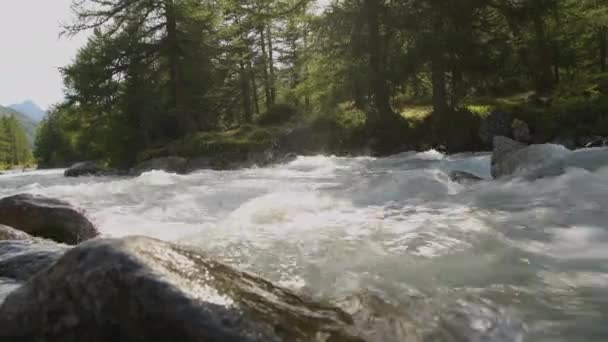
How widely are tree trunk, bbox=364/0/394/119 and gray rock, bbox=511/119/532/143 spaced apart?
436 centimetres

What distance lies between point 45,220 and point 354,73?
44.3 ft

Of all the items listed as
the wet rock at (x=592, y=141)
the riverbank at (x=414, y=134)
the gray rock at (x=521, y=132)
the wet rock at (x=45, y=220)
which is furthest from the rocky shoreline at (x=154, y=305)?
the gray rock at (x=521, y=132)

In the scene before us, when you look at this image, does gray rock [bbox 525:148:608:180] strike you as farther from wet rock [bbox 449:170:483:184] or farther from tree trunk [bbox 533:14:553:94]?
tree trunk [bbox 533:14:553:94]

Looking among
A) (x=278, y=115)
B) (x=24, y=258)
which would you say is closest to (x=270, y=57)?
(x=278, y=115)

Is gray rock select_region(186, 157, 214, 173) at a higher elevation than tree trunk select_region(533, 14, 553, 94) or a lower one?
lower

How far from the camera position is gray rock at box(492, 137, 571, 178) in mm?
9312

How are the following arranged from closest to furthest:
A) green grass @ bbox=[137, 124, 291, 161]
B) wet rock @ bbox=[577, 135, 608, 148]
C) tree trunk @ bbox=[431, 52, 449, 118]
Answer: wet rock @ bbox=[577, 135, 608, 148]
tree trunk @ bbox=[431, 52, 449, 118]
green grass @ bbox=[137, 124, 291, 161]

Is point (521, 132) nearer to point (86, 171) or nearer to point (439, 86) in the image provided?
point (439, 86)

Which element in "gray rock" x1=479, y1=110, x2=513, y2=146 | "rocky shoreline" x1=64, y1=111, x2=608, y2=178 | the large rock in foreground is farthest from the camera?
"rocky shoreline" x1=64, y1=111, x2=608, y2=178

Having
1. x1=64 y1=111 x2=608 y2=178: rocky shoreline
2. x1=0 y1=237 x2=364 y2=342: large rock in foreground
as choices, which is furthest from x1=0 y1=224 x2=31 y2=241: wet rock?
x1=64 y1=111 x2=608 y2=178: rocky shoreline

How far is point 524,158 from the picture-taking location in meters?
9.69

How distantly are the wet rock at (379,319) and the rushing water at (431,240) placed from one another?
12cm

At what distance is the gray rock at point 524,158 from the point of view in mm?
9312

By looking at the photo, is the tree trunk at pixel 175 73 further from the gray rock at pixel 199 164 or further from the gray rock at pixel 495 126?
the gray rock at pixel 495 126
